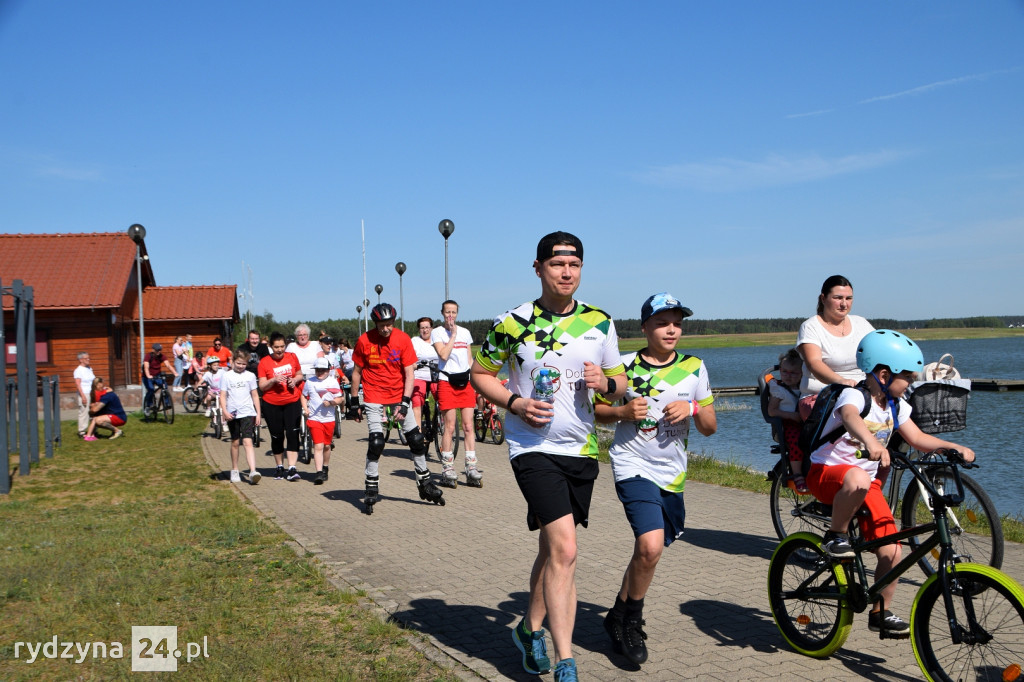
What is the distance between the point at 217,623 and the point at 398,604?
1179mm

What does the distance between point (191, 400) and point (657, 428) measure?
2397cm

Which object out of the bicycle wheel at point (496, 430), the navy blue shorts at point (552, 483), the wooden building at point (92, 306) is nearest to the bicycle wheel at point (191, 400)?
the wooden building at point (92, 306)

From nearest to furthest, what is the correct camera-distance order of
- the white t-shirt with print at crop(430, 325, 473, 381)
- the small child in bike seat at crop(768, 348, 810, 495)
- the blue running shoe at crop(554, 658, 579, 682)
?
the blue running shoe at crop(554, 658, 579, 682) < the small child in bike seat at crop(768, 348, 810, 495) < the white t-shirt with print at crop(430, 325, 473, 381)

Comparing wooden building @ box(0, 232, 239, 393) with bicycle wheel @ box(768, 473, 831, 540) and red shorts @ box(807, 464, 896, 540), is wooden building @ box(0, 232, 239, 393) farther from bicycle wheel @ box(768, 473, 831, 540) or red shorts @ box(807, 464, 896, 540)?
red shorts @ box(807, 464, 896, 540)

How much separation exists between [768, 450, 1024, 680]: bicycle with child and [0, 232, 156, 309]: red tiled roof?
31.5 metres

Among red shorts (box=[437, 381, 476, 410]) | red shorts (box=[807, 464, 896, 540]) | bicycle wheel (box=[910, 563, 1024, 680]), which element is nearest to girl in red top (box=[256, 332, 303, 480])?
red shorts (box=[437, 381, 476, 410])

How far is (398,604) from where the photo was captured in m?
5.95

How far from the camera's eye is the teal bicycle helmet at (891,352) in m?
4.61

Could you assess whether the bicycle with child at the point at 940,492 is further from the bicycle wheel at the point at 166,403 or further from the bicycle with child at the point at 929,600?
the bicycle wheel at the point at 166,403

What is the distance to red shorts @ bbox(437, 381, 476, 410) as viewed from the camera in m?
11.8

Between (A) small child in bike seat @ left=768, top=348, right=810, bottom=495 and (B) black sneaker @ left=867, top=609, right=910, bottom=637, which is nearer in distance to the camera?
(B) black sneaker @ left=867, top=609, right=910, bottom=637

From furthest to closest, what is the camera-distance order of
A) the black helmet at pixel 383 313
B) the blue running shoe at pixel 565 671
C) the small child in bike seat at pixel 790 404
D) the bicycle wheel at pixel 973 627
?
the black helmet at pixel 383 313 → the small child in bike seat at pixel 790 404 → the blue running shoe at pixel 565 671 → the bicycle wheel at pixel 973 627

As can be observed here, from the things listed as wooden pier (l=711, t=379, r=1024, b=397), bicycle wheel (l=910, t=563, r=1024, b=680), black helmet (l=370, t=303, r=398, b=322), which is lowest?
wooden pier (l=711, t=379, r=1024, b=397)

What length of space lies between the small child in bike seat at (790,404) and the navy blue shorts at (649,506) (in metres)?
2.34
